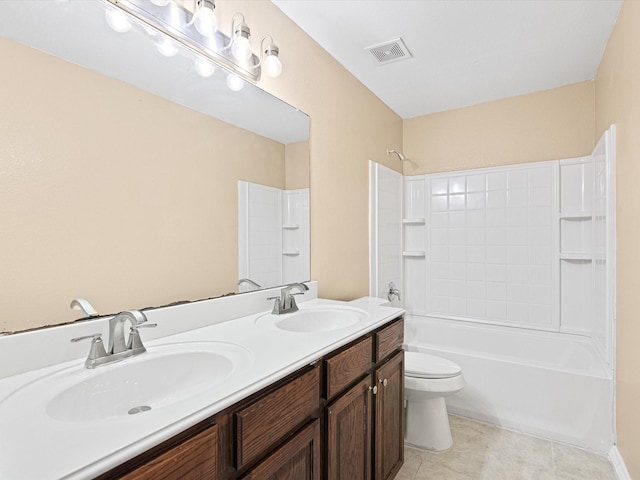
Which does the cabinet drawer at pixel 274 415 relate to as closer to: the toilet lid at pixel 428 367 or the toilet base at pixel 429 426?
the toilet lid at pixel 428 367

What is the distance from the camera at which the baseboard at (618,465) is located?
1.79 metres

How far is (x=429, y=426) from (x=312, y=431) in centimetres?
132

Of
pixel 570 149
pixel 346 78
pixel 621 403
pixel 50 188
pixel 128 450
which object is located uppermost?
pixel 346 78

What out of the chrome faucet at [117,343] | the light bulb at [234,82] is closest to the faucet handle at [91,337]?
the chrome faucet at [117,343]

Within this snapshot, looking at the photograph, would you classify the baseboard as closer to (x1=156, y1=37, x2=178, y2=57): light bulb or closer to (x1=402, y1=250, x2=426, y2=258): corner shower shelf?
(x1=402, y1=250, x2=426, y2=258): corner shower shelf

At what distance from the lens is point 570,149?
277 cm

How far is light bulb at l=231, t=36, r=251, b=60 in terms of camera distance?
1539mm

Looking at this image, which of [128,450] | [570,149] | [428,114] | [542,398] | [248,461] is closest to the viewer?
[128,450]

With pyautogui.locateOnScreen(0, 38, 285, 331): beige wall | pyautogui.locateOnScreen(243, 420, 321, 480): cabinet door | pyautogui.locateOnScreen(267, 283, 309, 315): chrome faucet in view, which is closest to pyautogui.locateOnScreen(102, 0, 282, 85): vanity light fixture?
pyautogui.locateOnScreen(0, 38, 285, 331): beige wall

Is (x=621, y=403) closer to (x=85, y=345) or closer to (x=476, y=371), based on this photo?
(x=476, y=371)

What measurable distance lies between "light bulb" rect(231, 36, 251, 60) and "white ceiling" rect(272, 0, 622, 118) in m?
0.46

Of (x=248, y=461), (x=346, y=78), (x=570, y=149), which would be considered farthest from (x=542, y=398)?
(x=346, y=78)

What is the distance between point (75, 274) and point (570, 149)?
3.28 metres

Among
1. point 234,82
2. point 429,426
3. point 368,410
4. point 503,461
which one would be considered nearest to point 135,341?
point 368,410
